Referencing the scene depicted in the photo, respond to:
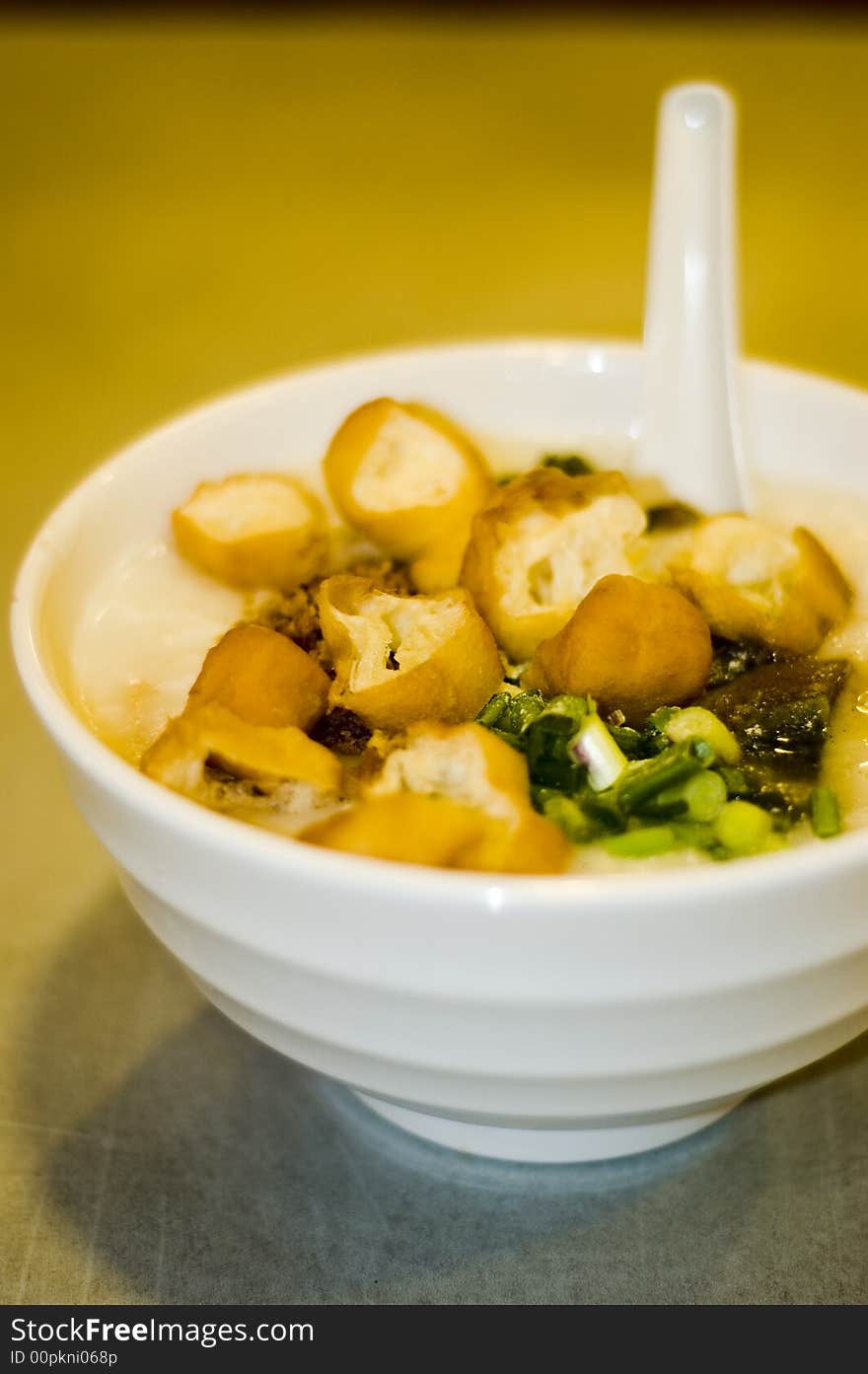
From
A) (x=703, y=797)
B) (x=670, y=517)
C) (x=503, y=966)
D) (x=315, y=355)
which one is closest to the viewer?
(x=503, y=966)

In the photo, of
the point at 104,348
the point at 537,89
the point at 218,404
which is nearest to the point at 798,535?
the point at 218,404

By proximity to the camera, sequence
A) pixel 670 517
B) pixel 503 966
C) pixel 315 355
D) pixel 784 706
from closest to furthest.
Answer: pixel 503 966, pixel 784 706, pixel 670 517, pixel 315 355

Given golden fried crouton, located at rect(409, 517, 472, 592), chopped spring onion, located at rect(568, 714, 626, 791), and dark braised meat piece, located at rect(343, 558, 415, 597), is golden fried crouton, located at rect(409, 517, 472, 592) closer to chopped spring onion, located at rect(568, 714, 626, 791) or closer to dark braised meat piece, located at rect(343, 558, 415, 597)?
dark braised meat piece, located at rect(343, 558, 415, 597)

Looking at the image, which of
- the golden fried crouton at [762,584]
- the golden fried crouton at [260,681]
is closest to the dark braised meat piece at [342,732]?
the golden fried crouton at [260,681]

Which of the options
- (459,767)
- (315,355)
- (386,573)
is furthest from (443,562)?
(315,355)

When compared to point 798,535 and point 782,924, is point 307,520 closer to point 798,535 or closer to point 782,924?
point 798,535

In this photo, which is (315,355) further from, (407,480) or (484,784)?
(484,784)
